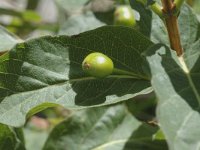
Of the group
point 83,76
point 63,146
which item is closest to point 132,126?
point 63,146

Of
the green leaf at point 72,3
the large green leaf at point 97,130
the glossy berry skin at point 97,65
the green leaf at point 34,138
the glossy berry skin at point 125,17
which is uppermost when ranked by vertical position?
the glossy berry skin at point 97,65

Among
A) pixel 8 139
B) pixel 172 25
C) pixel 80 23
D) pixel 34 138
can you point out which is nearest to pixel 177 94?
pixel 172 25

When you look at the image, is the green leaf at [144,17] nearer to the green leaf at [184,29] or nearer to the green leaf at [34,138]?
the green leaf at [184,29]

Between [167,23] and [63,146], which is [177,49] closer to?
[167,23]

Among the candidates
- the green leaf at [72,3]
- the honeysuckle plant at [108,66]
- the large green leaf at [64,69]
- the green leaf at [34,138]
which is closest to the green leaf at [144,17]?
the honeysuckle plant at [108,66]

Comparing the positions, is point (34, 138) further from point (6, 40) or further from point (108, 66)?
point (108, 66)

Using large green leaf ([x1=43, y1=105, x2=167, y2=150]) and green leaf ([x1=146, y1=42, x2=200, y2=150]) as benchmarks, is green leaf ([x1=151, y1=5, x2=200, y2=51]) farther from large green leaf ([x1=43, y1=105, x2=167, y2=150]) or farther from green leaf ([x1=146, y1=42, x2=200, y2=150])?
large green leaf ([x1=43, y1=105, x2=167, y2=150])

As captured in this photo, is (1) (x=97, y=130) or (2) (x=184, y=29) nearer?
(2) (x=184, y=29)

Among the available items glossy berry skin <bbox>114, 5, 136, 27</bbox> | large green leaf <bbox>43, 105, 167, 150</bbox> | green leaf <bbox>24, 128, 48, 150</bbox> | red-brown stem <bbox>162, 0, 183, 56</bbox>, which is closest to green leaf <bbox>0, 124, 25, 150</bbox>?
large green leaf <bbox>43, 105, 167, 150</bbox>
